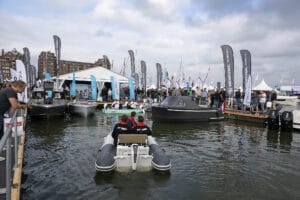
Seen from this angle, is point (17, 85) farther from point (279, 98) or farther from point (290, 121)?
point (279, 98)

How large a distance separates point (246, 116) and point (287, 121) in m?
4.93

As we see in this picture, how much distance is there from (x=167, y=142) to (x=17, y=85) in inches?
336

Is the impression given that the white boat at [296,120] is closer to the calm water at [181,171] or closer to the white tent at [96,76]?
the calm water at [181,171]

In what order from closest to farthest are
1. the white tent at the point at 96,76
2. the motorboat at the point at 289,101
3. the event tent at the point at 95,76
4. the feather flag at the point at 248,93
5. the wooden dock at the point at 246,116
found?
the wooden dock at the point at 246,116
the feather flag at the point at 248,93
the event tent at the point at 95,76
the white tent at the point at 96,76
the motorboat at the point at 289,101

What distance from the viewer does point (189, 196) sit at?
7.19 m

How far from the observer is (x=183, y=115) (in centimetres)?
2130

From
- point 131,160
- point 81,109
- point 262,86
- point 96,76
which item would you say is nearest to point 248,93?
point 81,109

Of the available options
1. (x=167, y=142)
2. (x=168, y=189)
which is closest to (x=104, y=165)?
(x=168, y=189)

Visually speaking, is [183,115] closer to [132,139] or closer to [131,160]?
[132,139]

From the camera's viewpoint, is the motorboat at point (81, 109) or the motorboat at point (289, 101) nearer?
the motorboat at point (81, 109)

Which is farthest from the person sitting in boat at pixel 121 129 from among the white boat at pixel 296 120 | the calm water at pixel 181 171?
the white boat at pixel 296 120

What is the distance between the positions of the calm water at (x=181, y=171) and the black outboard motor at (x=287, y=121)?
2.60m

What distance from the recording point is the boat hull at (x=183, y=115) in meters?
21.0

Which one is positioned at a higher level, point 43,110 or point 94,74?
point 94,74
